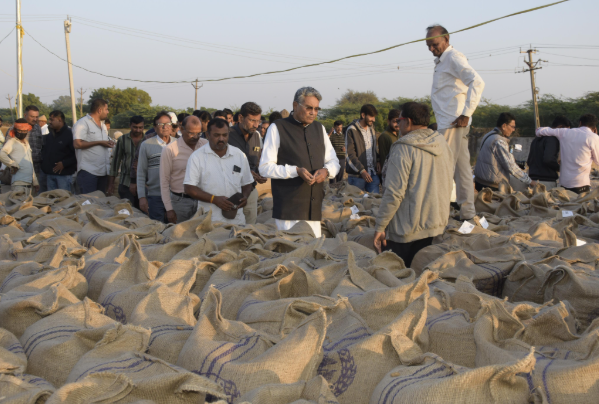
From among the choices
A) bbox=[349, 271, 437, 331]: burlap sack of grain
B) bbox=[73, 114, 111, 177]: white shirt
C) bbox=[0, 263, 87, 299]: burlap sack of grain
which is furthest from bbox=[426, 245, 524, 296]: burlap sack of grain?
bbox=[73, 114, 111, 177]: white shirt

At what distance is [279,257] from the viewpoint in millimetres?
2865

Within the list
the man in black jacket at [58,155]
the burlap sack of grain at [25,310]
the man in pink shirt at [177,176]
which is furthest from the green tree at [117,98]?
the burlap sack of grain at [25,310]

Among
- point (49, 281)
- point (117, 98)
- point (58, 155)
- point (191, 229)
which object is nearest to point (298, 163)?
point (191, 229)

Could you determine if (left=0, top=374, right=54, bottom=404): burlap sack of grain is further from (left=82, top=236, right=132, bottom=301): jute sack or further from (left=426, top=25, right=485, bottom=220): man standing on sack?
(left=426, top=25, right=485, bottom=220): man standing on sack

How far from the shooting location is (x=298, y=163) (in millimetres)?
4289

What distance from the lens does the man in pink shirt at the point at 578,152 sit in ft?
22.9

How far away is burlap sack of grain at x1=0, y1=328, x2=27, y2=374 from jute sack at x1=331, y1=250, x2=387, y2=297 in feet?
4.12

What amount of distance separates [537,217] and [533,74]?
3041cm

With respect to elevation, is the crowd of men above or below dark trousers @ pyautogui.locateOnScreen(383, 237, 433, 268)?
above

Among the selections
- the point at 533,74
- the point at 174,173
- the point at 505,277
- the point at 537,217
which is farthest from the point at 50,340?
the point at 533,74

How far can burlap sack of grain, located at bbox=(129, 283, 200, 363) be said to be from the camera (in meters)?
1.95

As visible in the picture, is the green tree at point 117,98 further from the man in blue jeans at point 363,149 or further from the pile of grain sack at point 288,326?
the pile of grain sack at point 288,326

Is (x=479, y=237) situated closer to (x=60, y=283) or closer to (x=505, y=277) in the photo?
(x=505, y=277)

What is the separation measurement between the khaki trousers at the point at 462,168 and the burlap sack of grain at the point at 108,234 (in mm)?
2990
